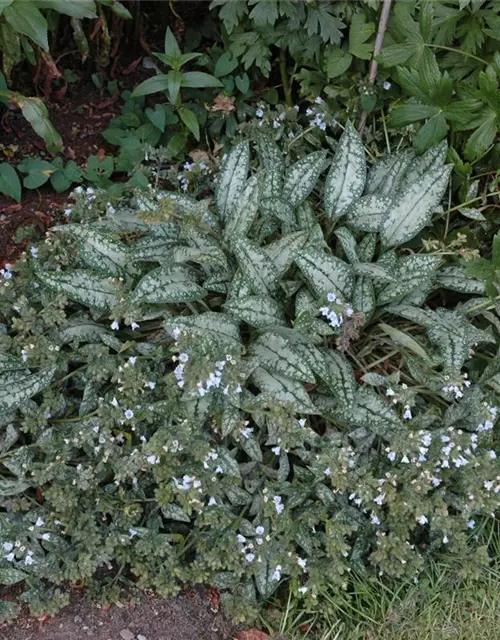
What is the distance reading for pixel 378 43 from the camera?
9.57 ft

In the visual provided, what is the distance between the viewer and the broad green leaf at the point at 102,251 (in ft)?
8.53

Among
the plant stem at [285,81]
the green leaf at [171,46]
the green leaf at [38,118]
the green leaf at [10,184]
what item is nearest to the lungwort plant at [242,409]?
the green leaf at [38,118]

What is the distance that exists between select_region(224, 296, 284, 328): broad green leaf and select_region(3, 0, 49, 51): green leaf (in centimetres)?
96

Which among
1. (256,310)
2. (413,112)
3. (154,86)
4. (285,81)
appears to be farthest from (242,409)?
(285,81)

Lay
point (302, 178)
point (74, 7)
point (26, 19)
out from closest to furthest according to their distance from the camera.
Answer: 1. point (26, 19)
2. point (74, 7)
3. point (302, 178)

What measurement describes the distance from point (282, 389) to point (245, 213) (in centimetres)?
60

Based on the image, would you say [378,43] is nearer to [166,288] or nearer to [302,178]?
[302,178]

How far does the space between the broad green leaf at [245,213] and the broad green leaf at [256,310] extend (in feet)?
0.83

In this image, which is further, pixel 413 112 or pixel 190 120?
pixel 190 120

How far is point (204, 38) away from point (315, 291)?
1.58 m

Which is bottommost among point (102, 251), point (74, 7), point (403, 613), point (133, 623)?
point (403, 613)

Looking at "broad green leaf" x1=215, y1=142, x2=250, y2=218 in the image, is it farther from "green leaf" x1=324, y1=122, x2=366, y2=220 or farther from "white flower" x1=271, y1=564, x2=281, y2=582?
"white flower" x1=271, y1=564, x2=281, y2=582

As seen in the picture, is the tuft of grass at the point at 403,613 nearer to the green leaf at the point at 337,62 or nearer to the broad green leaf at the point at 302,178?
the broad green leaf at the point at 302,178

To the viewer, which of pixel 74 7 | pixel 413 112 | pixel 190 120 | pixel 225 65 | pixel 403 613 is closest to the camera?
pixel 403 613
